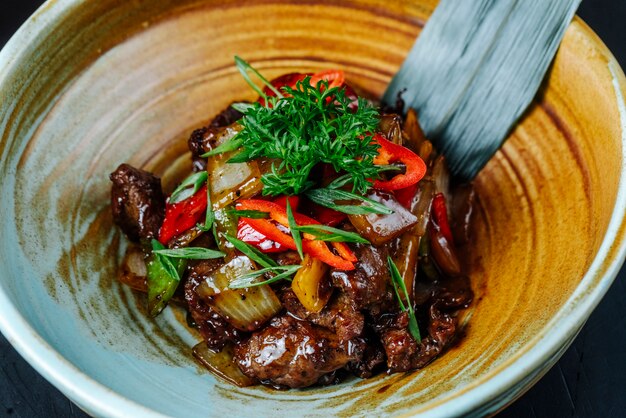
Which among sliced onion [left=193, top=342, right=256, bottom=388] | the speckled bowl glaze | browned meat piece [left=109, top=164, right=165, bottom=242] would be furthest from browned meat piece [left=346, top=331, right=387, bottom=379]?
browned meat piece [left=109, top=164, right=165, bottom=242]

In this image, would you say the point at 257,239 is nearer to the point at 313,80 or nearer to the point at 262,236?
the point at 262,236

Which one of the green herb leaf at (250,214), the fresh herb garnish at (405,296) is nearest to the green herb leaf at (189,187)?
the green herb leaf at (250,214)

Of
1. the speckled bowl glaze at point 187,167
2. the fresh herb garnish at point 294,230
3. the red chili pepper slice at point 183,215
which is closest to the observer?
the speckled bowl glaze at point 187,167

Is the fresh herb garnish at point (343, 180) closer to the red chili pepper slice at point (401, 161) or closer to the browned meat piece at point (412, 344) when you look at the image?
the red chili pepper slice at point (401, 161)

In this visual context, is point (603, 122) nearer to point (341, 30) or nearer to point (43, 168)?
point (341, 30)

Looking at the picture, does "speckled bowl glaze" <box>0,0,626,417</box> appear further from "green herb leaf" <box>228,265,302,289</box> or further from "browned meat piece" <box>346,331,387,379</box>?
"green herb leaf" <box>228,265,302,289</box>
